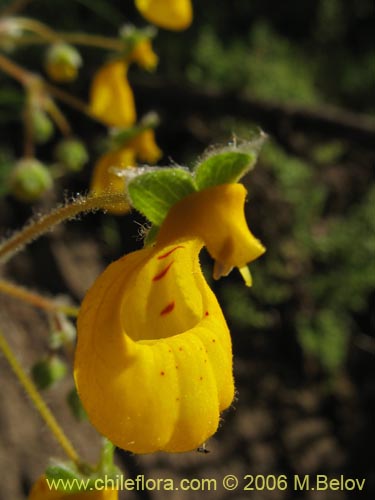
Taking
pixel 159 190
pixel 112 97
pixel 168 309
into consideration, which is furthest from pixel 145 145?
pixel 159 190

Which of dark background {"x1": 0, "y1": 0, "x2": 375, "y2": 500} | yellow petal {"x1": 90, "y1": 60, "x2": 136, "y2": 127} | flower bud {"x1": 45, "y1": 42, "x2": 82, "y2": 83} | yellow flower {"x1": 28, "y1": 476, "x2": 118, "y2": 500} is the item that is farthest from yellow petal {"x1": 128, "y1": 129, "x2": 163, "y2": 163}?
yellow flower {"x1": 28, "y1": 476, "x2": 118, "y2": 500}

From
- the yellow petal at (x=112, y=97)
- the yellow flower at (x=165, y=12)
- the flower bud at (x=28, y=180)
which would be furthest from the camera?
the yellow petal at (x=112, y=97)

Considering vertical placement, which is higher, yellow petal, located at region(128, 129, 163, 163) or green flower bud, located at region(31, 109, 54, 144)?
green flower bud, located at region(31, 109, 54, 144)

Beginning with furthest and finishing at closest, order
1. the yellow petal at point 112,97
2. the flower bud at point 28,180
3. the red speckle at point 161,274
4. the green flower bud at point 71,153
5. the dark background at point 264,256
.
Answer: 1. the dark background at point 264,256
2. the green flower bud at point 71,153
3. the yellow petal at point 112,97
4. the flower bud at point 28,180
5. the red speckle at point 161,274

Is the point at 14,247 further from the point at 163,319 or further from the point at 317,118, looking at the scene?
the point at 317,118

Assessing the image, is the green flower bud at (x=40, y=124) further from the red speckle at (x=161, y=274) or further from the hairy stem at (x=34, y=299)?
the red speckle at (x=161, y=274)

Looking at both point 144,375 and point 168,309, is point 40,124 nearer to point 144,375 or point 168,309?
point 168,309

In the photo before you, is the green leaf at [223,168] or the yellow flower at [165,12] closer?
the green leaf at [223,168]

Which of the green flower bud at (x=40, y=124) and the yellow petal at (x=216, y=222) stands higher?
the green flower bud at (x=40, y=124)

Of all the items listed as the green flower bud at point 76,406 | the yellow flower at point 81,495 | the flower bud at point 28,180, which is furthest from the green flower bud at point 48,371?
the flower bud at point 28,180

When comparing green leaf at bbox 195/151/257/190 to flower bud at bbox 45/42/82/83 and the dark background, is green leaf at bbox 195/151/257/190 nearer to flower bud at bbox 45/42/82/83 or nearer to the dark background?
flower bud at bbox 45/42/82/83
